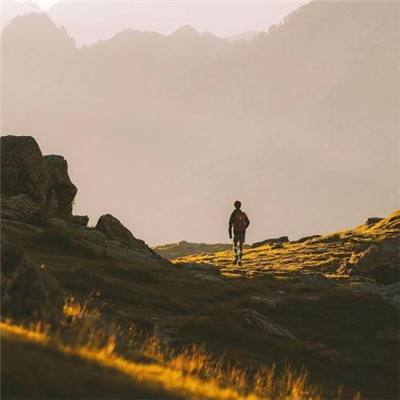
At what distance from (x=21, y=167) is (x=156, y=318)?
93.9 ft

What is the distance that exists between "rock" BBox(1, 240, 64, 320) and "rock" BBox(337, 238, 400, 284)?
1355 inches

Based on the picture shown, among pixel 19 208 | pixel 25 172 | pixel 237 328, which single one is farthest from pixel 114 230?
pixel 237 328

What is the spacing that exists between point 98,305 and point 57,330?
11.7m

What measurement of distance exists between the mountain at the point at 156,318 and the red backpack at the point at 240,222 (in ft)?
12.3

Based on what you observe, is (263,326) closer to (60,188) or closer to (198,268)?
(198,268)

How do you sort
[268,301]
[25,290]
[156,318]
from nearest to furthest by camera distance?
1. [25,290]
2. [156,318]
3. [268,301]

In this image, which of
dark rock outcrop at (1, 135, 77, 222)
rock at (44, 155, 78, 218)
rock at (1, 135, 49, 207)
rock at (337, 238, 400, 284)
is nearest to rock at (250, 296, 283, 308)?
rock at (337, 238, 400, 284)

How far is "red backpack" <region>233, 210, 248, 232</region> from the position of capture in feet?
160

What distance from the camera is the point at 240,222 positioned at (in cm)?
4894

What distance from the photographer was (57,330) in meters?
16.6

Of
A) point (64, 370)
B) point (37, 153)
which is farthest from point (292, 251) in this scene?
point (64, 370)

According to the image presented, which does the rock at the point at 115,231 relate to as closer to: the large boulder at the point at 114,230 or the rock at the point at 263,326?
the large boulder at the point at 114,230

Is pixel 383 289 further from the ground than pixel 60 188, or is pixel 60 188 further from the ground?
pixel 60 188

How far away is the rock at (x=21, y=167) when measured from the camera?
53281 millimetres
